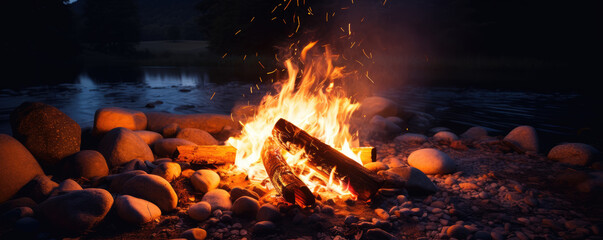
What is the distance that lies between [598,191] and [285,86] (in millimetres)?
5321

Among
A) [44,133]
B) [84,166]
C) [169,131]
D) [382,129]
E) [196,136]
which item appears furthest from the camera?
[382,129]

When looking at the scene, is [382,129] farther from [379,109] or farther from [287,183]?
[287,183]

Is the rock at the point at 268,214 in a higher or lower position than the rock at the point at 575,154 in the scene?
lower

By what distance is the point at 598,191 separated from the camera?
14.4ft

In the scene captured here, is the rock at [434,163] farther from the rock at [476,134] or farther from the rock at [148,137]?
the rock at [148,137]

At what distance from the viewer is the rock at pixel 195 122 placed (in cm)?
853

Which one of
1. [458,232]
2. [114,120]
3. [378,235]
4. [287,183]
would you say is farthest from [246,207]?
[114,120]

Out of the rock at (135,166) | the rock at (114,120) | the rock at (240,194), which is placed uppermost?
the rock at (114,120)

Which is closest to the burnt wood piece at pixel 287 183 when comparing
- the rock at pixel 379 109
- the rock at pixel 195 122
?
the rock at pixel 195 122

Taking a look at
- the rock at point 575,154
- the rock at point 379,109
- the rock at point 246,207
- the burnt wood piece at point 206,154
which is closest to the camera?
the rock at point 246,207

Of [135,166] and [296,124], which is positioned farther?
[296,124]

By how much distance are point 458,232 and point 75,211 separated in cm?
415

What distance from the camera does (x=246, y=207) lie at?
3.86m

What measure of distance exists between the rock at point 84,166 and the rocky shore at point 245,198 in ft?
0.05
